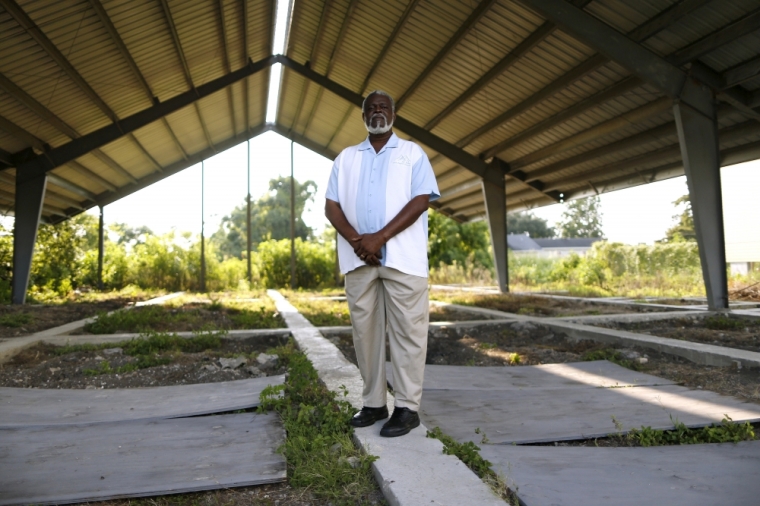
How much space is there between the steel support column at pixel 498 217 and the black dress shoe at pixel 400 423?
13.3m

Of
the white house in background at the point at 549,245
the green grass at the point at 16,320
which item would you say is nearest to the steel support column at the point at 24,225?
the green grass at the point at 16,320

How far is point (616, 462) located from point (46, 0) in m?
8.88

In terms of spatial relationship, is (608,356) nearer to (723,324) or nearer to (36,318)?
(723,324)

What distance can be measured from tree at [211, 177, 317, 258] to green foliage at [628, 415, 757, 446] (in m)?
37.9

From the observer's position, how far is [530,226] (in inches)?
2670

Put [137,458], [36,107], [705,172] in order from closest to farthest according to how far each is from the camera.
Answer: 1. [137,458]
2. [705,172]
3. [36,107]

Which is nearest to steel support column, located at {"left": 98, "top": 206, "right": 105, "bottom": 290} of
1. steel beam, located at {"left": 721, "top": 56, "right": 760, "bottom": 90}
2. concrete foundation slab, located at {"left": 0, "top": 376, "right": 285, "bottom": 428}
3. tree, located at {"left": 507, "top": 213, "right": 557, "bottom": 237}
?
concrete foundation slab, located at {"left": 0, "top": 376, "right": 285, "bottom": 428}

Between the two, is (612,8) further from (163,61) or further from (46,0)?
(163,61)

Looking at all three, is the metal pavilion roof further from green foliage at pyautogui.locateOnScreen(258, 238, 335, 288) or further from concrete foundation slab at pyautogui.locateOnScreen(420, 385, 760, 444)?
green foliage at pyautogui.locateOnScreen(258, 238, 335, 288)

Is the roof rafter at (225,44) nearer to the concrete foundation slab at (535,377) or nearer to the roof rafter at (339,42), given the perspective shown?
the roof rafter at (339,42)

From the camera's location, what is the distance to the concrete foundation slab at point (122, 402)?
3.14 meters

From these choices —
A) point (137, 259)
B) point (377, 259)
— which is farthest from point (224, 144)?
point (377, 259)

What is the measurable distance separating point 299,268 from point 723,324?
17889 millimetres

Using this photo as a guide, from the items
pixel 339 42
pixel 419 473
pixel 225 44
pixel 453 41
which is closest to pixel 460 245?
pixel 339 42
